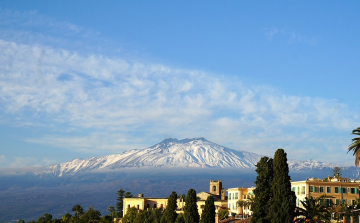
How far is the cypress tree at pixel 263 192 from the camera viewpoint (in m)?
69.8

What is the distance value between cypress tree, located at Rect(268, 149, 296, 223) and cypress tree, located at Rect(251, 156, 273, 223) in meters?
0.94

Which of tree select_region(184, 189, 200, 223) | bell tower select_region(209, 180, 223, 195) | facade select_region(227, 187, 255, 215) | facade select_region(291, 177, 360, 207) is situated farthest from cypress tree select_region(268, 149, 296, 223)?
bell tower select_region(209, 180, 223, 195)

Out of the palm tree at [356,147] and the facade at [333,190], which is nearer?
the palm tree at [356,147]

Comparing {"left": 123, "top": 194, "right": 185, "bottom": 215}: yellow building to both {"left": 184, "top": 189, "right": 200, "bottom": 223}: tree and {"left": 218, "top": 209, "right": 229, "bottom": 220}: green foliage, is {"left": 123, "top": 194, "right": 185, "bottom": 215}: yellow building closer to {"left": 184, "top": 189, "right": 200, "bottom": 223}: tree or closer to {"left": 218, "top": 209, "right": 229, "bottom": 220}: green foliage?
{"left": 218, "top": 209, "right": 229, "bottom": 220}: green foliage

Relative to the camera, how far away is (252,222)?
69.4 meters

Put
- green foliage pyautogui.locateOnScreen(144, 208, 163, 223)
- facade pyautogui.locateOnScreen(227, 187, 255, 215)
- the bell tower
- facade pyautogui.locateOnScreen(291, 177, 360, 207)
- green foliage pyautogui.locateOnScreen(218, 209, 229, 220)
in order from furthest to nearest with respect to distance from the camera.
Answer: the bell tower
green foliage pyautogui.locateOnScreen(144, 208, 163, 223)
green foliage pyautogui.locateOnScreen(218, 209, 229, 220)
facade pyautogui.locateOnScreen(227, 187, 255, 215)
facade pyautogui.locateOnScreen(291, 177, 360, 207)

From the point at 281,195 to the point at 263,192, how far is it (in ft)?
10.6

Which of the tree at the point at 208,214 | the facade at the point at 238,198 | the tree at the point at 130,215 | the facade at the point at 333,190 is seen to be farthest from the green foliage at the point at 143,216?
the facade at the point at 333,190

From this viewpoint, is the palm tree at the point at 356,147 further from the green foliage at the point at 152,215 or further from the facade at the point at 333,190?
the green foliage at the point at 152,215

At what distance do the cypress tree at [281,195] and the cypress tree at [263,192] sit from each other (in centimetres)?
94

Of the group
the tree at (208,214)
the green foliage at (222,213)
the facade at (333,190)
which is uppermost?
the facade at (333,190)

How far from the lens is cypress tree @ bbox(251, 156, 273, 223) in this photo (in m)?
69.8

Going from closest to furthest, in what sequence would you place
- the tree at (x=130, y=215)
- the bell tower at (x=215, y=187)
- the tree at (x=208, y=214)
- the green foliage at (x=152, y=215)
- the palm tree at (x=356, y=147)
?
the palm tree at (x=356, y=147) → the tree at (x=208, y=214) → the green foliage at (x=152, y=215) → the tree at (x=130, y=215) → the bell tower at (x=215, y=187)

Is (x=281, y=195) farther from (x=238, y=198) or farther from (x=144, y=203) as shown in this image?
(x=144, y=203)
